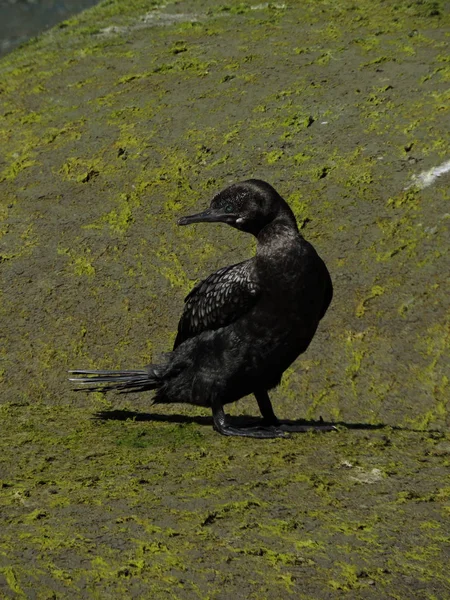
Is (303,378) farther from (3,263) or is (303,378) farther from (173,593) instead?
(173,593)

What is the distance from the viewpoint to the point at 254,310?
5.46 meters

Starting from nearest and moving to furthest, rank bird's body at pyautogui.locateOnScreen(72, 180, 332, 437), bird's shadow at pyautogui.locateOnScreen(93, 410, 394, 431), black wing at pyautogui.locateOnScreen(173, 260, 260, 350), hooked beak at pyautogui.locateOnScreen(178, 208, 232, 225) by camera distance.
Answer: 1. bird's body at pyautogui.locateOnScreen(72, 180, 332, 437)
2. black wing at pyautogui.locateOnScreen(173, 260, 260, 350)
3. hooked beak at pyautogui.locateOnScreen(178, 208, 232, 225)
4. bird's shadow at pyautogui.locateOnScreen(93, 410, 394, 431)

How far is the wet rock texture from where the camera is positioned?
3.98 m

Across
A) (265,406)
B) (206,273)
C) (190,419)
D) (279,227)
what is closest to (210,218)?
(279,227)

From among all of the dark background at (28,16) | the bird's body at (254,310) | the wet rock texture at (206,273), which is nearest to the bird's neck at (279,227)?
the bird's body at (254,310)

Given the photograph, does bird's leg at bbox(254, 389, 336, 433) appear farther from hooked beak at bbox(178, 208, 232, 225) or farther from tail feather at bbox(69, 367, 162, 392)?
hooked beak at bbox(178, 208, 232, 225)

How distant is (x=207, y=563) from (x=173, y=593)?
251 mm

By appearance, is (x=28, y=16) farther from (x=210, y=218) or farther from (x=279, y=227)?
(x=279, y=227)

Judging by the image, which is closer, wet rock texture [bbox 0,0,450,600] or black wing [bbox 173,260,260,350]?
wet rock texture [bbox 0,0,450,600]

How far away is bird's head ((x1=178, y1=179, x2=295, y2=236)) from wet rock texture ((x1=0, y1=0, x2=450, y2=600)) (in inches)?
48.8

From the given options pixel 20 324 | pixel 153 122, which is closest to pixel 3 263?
pixel 20 324

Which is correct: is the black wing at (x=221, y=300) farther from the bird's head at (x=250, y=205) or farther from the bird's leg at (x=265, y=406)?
the bird's leg at (x=265, y=406)

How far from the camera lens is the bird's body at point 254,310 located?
536 centimetres

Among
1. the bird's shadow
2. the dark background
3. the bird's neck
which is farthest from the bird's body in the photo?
the dark background
